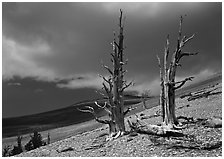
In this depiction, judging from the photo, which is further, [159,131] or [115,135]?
[115,135]

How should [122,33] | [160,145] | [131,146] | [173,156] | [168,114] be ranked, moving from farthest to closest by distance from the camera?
[122,33]
[168,114]
[131,146]
[160,145]
[173,156]

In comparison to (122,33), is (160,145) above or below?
below

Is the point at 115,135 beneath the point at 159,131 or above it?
beneath

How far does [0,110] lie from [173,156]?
8.44m

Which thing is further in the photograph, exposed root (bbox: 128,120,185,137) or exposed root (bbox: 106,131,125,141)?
exposed root (bbox: 106,131,125,141)

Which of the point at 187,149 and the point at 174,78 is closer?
the point at 187,149

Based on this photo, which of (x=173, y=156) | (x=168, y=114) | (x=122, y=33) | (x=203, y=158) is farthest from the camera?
(x=122, y=33)

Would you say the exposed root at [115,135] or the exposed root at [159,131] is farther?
the exposed root at [115,135]

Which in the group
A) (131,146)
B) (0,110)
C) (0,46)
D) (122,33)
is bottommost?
(131,146)

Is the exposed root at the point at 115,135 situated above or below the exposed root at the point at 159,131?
below

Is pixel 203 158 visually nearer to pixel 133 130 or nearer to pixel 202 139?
pixel 202 139

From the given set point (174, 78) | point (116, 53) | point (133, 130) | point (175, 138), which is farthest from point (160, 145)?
point (116, 53)

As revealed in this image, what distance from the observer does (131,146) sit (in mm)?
18438

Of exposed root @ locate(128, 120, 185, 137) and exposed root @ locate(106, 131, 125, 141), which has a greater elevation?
exposed root @ locate(128, 120, 185, 137)
